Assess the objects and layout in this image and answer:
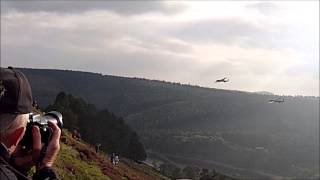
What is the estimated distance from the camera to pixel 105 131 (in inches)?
4092

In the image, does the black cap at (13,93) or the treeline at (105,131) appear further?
the treeline at (105,131)

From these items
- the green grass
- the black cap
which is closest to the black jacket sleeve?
the black cap

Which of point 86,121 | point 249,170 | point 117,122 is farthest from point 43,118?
point 249,170

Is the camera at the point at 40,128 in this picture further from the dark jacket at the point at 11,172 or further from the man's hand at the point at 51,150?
the dark jacket at the point at 11,172

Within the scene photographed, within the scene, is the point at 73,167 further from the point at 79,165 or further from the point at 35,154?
the point at 35,154

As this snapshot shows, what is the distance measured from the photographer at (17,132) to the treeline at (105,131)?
278ft

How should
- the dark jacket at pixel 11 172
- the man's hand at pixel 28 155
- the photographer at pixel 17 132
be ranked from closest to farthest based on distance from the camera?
the dark jacket at pixel 11 172
the photographer at pixel 17 132
the man's hand at pixel 28 155

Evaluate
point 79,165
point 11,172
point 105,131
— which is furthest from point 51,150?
point 105,131

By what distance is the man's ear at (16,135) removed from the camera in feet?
11.3

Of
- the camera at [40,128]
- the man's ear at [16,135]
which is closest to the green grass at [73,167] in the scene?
the camera at [40,128]

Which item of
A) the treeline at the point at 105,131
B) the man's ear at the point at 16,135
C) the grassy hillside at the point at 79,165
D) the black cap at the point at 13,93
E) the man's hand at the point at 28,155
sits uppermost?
the black cap at the point at 13,93

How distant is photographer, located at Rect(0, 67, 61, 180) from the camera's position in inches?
133

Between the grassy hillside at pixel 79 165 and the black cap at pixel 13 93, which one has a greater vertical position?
the black cap at pixel 13 93

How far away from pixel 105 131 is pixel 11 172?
10120 centimetres
